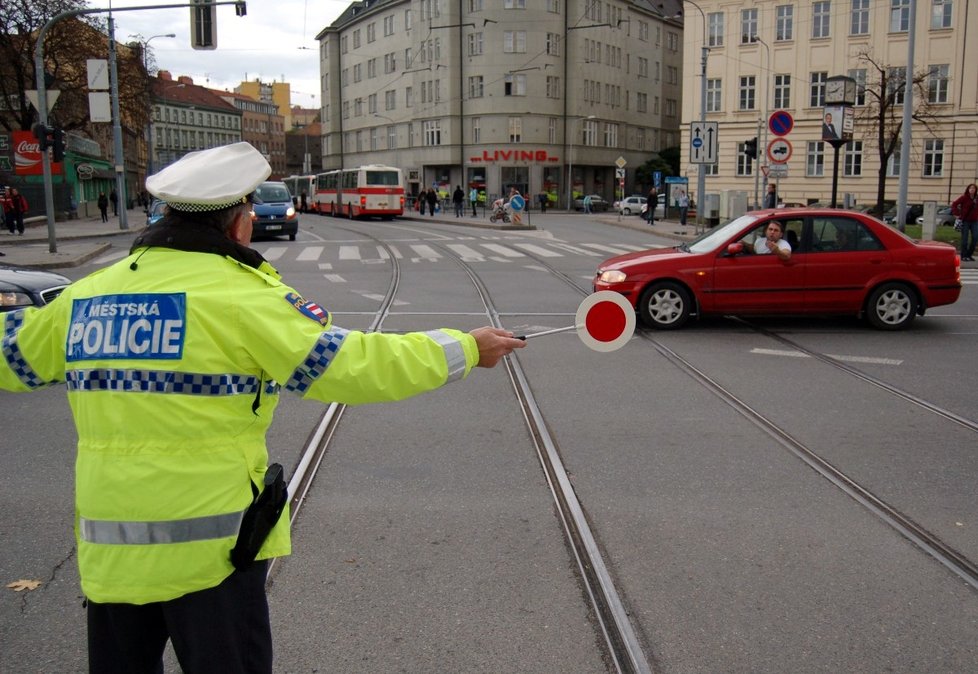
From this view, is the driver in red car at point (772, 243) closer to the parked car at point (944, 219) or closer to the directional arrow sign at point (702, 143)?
the directional arrow sign at point (702, 143)

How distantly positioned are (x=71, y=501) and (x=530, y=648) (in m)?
3.05

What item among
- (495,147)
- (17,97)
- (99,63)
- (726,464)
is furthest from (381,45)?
(726,464)

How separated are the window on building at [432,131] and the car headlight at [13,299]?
71.0 m

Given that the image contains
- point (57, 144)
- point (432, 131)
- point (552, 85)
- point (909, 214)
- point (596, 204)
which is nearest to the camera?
point (57, 144)

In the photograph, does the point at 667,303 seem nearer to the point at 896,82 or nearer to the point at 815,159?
the point at 896,82

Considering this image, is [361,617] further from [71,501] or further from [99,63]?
[99,63]

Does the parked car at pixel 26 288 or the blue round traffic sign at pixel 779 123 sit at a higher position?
the blue round traffic sign at pixel 779 123

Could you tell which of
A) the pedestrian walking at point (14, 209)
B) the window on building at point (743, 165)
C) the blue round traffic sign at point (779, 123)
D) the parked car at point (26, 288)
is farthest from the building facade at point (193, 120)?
the parked car at point (26, 288)

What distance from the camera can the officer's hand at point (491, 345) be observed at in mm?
2654

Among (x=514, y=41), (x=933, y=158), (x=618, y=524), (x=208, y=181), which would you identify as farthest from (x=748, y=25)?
(x=208, y=181)

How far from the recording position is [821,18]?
2281 inches

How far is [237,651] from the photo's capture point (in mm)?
2287

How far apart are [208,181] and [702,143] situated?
31359 millimetres

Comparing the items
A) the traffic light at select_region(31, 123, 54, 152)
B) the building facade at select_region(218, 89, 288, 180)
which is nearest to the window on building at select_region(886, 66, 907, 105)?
the traffic light at select_region(31, 123, 54, 152)
